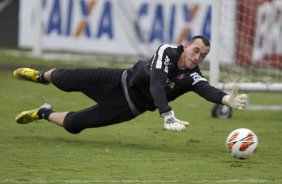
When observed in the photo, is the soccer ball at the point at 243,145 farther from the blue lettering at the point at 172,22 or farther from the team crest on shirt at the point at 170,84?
the blue lettering at the point at 172,22

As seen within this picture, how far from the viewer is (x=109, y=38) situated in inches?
1014

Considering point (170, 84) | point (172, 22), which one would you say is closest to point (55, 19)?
point (172, 22)

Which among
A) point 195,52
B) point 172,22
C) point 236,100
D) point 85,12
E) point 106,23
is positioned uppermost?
point 195,52

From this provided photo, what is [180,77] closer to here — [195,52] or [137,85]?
[195,52]

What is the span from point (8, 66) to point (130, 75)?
1198cm

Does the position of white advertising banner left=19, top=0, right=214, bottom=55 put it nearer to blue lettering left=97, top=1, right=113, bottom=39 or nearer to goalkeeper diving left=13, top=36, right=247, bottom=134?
blue lettering left=97, top=1, right=113, bottom=39

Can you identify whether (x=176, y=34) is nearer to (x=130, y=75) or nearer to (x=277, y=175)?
(x=130, y=75)

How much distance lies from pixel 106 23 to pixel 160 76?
15425 millimetres

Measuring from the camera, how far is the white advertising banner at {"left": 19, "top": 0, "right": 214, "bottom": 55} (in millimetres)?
23766

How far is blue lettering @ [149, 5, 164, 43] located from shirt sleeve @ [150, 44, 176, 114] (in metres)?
13.5

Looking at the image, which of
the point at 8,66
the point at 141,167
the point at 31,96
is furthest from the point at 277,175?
the point at 8,66

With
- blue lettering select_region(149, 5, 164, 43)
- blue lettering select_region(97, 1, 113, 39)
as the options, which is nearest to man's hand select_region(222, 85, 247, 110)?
blue lettering select_region(149, 5, 164, 43)

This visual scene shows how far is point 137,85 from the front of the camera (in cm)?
1079

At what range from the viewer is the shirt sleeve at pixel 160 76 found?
10125mm
